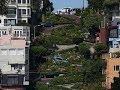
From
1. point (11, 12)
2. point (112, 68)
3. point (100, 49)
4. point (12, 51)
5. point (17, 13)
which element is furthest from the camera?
point (17, 13)

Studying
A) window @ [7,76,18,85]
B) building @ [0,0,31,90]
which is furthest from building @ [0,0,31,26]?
window @ [7,76,18,85]

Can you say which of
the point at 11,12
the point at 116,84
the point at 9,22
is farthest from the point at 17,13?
the point at 116,84

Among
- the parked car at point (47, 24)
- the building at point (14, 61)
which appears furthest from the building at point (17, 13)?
the building at point (14, 61)

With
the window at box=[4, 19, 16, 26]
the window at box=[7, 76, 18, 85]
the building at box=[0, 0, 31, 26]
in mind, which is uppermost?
the building at box=[0, 0, 31, 26]

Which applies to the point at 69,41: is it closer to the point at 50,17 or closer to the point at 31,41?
the point at 31,41

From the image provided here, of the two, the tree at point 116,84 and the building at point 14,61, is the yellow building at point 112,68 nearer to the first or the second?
the tree at point 116,84

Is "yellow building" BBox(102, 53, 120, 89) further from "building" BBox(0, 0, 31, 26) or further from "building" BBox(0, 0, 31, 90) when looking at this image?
"building" BBox(0, 0, 31, 26)

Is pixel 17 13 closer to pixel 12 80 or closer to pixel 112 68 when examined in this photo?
pixel 12 80

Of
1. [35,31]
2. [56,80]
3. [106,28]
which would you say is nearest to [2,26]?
[35,31]
